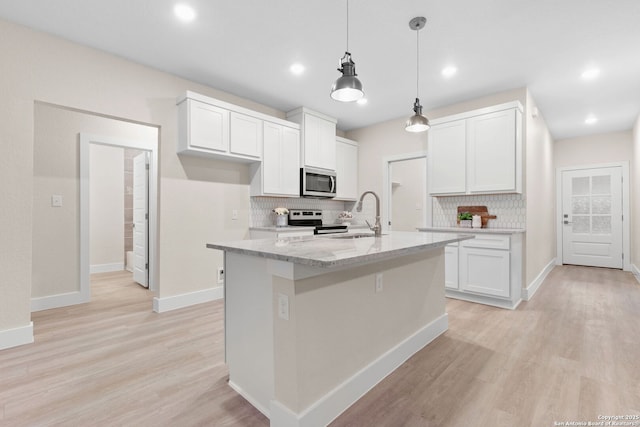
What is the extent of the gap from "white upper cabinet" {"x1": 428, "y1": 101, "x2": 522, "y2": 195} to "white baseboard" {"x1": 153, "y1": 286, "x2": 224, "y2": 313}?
3203mm

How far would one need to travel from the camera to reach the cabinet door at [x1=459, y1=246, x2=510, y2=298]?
138 inches

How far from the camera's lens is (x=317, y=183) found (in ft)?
15.7

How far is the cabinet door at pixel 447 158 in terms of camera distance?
4113 millimetres

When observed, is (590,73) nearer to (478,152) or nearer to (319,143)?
(478,152)

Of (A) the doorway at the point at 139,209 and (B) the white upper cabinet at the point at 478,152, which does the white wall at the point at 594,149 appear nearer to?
(B) the white upper cabinet at the point at 478,152

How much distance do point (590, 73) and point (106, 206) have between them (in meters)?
7.34

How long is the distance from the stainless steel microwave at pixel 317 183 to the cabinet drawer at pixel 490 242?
82.1 inches

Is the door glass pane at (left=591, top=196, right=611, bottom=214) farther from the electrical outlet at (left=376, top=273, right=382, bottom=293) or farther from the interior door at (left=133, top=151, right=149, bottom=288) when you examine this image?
the interior door at (left=133, top=151, right=149, bottom=288)

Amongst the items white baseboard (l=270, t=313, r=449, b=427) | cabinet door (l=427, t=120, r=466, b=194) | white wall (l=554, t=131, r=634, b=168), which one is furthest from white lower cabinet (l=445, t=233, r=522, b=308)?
white wall (l=554, t=131, r=634, b=168)

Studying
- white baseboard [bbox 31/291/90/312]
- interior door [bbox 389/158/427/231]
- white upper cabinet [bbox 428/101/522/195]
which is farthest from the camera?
interior door [bbox 389/158/427/231]

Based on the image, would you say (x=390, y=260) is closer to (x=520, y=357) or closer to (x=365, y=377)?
(x=365, y=377)

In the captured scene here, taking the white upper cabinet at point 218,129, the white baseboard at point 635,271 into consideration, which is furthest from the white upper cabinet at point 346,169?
the white baseboard at point 635,271

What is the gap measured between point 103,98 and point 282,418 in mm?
3173

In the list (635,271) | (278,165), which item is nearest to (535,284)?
(635,271)
